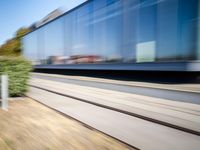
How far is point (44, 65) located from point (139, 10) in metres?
16.5

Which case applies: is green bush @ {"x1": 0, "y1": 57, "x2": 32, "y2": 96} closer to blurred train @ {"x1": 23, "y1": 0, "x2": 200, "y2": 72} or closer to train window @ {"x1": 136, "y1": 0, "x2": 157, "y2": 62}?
blurred train @ {"x1": 23, "y1": 0, "x2": 200, "y2": 72}

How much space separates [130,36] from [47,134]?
458 inches

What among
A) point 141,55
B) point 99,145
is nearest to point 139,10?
point 141,55

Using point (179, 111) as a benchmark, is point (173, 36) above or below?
above

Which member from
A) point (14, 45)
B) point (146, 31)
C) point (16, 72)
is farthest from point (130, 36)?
point (14, 45)

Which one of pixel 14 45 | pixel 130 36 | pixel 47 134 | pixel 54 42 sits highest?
pixel 14 45

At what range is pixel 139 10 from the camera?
1541 centimetres

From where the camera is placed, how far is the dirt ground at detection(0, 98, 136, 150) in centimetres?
437

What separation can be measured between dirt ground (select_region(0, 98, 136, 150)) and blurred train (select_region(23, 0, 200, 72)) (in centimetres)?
683

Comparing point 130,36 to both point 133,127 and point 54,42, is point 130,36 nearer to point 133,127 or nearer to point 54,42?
point 133,127

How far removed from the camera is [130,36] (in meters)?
16.0

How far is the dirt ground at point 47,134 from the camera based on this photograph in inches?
172

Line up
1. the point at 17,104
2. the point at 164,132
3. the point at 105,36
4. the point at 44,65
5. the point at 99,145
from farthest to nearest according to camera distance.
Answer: the point at 44,65
the point at 105,36
the point at 17,104
the point at 164,132
the point at 99,145

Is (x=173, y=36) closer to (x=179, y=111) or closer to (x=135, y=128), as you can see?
(x=179, y=111)
